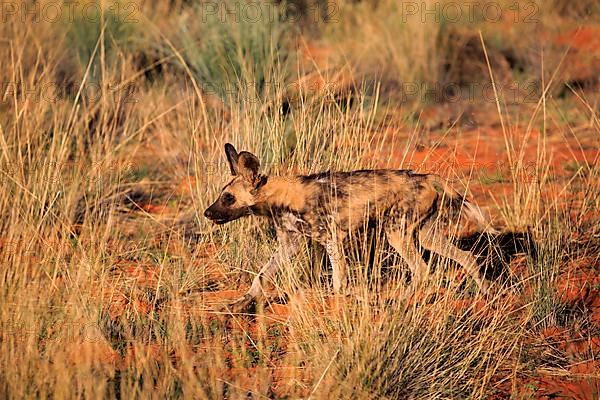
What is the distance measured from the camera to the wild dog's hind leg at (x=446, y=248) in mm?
5535

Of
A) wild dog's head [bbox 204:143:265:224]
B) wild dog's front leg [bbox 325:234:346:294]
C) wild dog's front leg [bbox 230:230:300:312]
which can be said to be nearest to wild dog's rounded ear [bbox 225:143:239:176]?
wild dog's head [bbox 204:143:265:224]

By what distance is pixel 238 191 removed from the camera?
→ 5.72 meters

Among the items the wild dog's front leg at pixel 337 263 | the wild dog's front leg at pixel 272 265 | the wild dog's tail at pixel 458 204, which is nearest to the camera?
the wild dog's front leg at pixel 337 263

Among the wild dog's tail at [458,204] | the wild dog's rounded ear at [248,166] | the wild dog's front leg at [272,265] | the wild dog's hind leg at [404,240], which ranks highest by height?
the wild dog's rounded ear at [248,166]

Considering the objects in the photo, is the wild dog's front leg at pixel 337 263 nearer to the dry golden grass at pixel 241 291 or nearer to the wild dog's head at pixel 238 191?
the dry golden grass at pixel 241 291

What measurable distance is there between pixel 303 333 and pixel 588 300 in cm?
206

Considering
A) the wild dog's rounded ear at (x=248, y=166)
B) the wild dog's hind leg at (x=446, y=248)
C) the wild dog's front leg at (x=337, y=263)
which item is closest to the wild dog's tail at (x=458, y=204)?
the wild dog's hind leg at (x=446, y=248)

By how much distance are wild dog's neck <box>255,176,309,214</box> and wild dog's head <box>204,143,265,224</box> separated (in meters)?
0.05

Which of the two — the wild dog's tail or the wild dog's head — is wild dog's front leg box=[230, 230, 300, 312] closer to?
the wild dog's head

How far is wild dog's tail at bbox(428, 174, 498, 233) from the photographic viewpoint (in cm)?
561

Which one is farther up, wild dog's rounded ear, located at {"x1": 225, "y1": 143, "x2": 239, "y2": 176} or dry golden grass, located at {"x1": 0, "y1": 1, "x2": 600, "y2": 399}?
wild dog's rounded ear, located at {"x1": 225, "y1": 143, "x2": 239, "y2": 176}

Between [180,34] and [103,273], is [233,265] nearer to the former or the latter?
[103,273]

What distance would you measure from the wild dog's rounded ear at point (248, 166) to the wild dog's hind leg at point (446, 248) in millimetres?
1080

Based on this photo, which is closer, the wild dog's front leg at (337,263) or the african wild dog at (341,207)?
the wild dog's front leg at (337,263)
